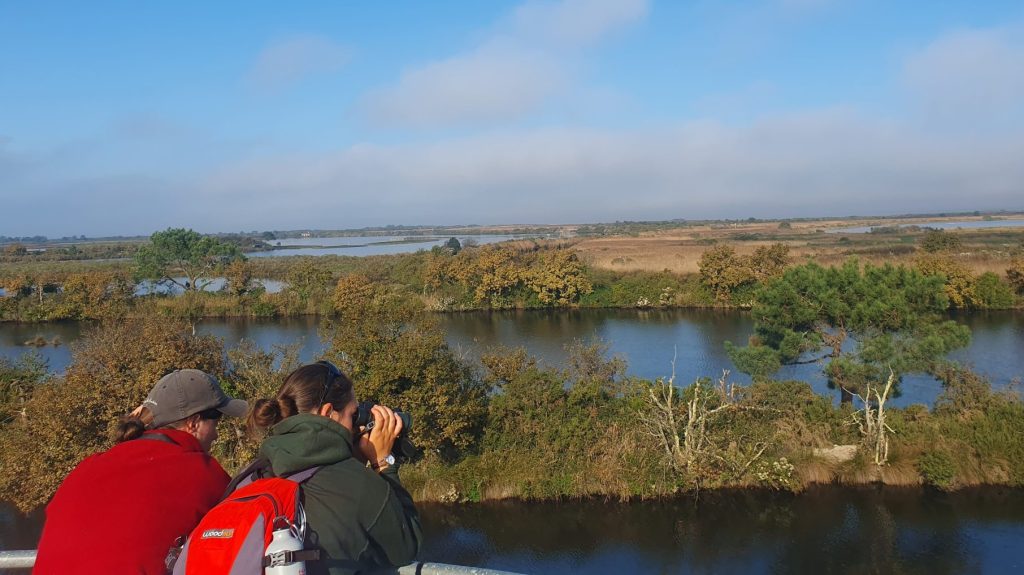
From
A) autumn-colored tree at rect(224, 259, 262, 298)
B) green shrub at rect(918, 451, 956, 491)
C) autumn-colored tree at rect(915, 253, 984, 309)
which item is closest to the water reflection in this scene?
green shrub at rect(918, 451, 956, 491)

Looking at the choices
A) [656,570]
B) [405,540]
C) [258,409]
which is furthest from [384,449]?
[656,570]

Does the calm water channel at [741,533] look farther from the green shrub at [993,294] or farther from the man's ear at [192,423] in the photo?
the green shrub at [993,294]

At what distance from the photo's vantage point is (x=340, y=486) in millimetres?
1657

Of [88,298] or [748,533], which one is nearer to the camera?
[748,533]

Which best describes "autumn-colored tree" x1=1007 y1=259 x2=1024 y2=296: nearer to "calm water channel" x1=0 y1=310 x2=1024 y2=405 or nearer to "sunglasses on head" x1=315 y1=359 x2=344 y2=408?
"calm water channel" x1=0 y1=310 x2=1024 y2=405

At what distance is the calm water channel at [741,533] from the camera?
10609 mm

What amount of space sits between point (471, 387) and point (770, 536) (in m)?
6.54

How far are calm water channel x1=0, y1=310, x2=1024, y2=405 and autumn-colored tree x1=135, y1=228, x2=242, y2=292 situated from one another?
7397 millimetres

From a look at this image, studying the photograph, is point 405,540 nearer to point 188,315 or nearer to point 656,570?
point 656,570

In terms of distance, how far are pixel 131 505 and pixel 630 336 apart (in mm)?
27188

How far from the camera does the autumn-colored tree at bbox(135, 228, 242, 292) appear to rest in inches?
1658

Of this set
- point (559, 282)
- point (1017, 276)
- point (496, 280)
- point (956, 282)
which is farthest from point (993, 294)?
point (496, 280)

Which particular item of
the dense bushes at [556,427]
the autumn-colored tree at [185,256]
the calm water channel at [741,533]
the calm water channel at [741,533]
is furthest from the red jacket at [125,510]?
the autumn-colored tree at [185,256]

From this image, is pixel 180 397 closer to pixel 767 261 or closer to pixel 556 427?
pixel 556 427
